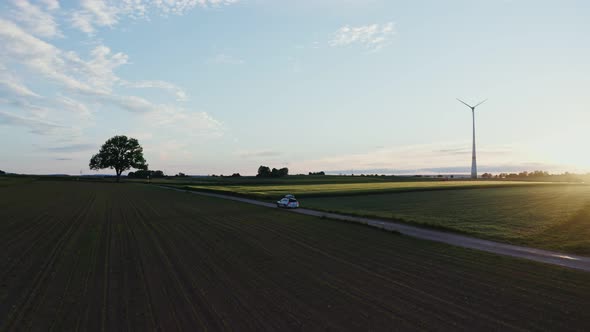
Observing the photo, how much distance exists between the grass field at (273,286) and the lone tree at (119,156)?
12707 cm

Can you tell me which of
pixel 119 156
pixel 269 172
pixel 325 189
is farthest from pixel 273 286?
pixel 269 172

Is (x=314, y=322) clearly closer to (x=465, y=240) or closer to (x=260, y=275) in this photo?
(x=260, y=275)

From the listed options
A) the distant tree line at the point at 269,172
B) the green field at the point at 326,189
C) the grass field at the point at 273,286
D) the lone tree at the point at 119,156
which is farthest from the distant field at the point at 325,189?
the distant tree line at the point at 269,172

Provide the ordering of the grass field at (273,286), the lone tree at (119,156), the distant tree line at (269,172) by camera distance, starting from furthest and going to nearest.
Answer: the distant tree line at (269,172)
the lone tree at (119,156)
the grass field at (273,286)

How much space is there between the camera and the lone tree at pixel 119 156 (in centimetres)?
13275

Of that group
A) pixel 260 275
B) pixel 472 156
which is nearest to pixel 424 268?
pixel 260 275

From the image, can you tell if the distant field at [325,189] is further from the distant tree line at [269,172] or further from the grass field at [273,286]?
the distant tree line at [269,172]

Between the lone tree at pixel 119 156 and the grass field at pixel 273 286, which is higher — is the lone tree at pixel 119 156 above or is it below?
above

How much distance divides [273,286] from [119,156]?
142 meters

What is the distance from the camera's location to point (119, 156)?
13425 cm

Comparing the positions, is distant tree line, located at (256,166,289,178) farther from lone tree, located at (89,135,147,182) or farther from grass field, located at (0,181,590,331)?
grass field, located at (0,181,590,331)

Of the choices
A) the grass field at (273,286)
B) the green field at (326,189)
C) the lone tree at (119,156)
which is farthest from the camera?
the lone tree at (119,156)

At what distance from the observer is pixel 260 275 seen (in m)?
12.0

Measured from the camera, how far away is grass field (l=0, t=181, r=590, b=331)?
323 inches
